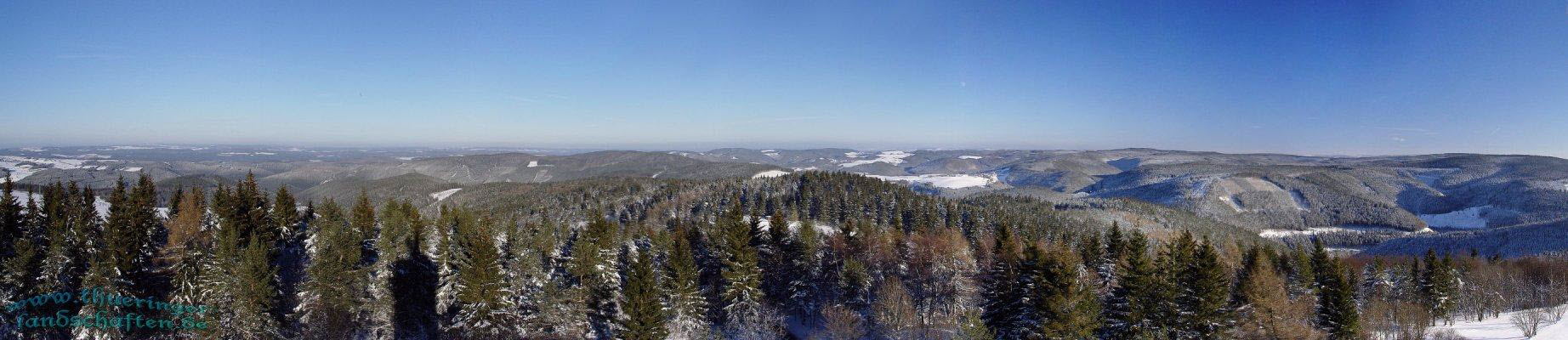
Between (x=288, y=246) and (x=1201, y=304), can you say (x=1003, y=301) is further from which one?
(x=288, y=246)

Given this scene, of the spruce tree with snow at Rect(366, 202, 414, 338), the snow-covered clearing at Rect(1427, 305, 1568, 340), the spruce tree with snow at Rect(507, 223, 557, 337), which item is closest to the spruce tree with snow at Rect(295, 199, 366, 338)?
the spruce tree with snow at Rect(366, 202, 414, 338)

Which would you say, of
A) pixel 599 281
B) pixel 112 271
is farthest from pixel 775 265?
pixel 112 271

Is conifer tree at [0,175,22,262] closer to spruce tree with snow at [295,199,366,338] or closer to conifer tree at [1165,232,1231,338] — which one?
spruce tree with snow at [295,199,366,338]

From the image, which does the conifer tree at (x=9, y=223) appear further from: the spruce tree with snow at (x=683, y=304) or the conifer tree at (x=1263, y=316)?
the conifer tree at (x=1263, y=316)

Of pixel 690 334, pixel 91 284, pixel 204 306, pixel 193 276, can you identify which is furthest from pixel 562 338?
Result: pixel 91 284

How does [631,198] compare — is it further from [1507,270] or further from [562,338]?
[1507,270]

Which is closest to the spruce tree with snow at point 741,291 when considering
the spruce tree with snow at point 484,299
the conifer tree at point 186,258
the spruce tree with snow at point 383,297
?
the spruce tree with snow at point 484,299

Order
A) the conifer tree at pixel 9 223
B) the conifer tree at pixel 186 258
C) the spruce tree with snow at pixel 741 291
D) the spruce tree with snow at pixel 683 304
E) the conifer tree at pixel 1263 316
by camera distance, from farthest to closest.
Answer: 1. the spruce tree with snow at pixel 741 291
2. the spruce tree with snow at pixel 683 304
3. the conifer tree at pixel 9 223
4. the conifer tree at pixel 186 258
5. the conifer tree at pixel 1263 316
